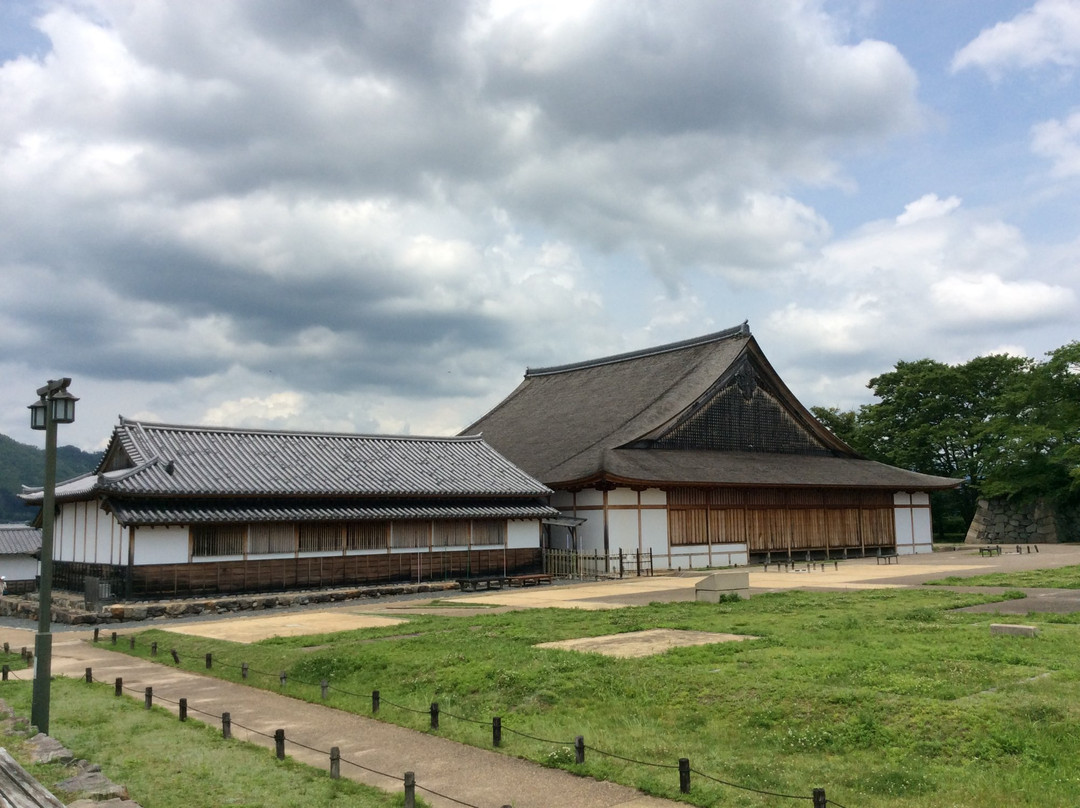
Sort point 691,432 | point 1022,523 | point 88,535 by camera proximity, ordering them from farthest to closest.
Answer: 1. point 1022,523
2. point 691,432
3. point 88,535

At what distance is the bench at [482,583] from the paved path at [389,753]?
15.5 meters

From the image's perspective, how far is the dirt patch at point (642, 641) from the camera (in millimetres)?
13789

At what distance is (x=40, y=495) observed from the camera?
105 ft

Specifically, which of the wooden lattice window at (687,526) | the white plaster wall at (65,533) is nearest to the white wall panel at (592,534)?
the wooden lattice window at (687,526)

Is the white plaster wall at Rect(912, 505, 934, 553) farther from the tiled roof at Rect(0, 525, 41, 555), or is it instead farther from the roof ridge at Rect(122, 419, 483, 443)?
the tiled roof at Rect(0, 525, 41, 555)

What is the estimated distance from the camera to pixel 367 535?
30.3 metres

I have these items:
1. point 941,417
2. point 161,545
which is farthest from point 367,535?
point 941,417

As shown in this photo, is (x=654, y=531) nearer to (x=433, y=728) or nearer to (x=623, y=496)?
(x=623, y=496)

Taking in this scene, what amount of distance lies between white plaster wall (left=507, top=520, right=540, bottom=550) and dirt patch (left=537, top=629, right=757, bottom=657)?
18.3 meters

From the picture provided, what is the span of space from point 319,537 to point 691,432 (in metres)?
18.7

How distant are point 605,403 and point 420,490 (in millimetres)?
17513

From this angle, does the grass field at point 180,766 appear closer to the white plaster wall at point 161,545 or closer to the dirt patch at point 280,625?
the dirt patch at point 280,625

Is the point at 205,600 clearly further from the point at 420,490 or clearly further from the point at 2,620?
the point at 420,490

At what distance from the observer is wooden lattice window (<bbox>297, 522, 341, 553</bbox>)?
28.9 metres
